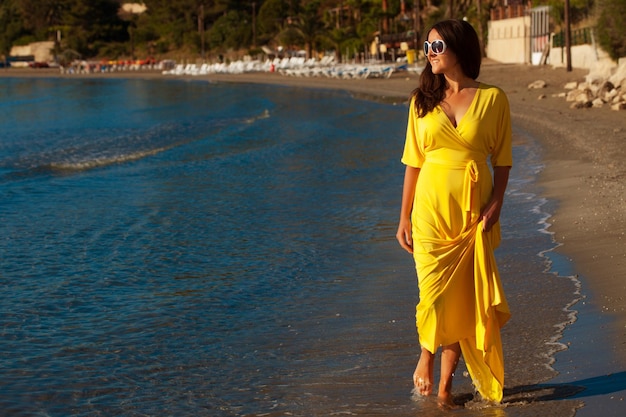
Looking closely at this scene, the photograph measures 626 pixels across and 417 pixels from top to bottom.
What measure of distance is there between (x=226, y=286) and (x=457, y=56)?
4.13m

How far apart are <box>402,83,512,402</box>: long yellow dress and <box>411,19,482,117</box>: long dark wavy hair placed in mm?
53

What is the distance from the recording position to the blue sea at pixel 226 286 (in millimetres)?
5312

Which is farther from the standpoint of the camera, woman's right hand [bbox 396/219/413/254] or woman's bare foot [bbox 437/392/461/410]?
woman's bare foot [bbox 437/392/461/410]

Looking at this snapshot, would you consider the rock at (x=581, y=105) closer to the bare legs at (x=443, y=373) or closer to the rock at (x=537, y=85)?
the rock at (x=537, y=85)

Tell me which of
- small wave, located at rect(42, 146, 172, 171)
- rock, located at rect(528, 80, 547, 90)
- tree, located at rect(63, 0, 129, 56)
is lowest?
small wave, located at rect(42, 146, 172, 171)

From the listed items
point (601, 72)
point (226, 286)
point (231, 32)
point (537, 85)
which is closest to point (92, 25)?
point (231, 32)

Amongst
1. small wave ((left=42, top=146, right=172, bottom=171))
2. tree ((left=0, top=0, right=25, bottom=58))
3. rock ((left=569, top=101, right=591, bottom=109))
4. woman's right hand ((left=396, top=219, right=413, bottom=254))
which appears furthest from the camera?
tree ((left=0, top=0, right=25, bottom=58))

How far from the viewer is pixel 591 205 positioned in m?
9.88

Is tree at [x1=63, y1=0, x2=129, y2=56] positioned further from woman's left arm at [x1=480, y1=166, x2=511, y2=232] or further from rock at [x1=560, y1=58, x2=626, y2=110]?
woman's left arm at [x1=480, y1=166, x2=511, y2=232]

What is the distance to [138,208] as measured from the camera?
1266 cm

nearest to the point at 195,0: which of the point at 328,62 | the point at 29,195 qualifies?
the point at 328,62

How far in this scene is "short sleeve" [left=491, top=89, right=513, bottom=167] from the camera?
427cm

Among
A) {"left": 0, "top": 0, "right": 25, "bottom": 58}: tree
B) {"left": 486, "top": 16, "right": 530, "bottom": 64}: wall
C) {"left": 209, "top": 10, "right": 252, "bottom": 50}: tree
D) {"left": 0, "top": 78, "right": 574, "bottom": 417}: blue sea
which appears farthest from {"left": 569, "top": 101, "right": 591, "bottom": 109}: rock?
{"left": 0, "top": 0, "right": 25, "bottom": 58}: tree

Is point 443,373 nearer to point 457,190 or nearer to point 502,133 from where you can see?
point 457,190
